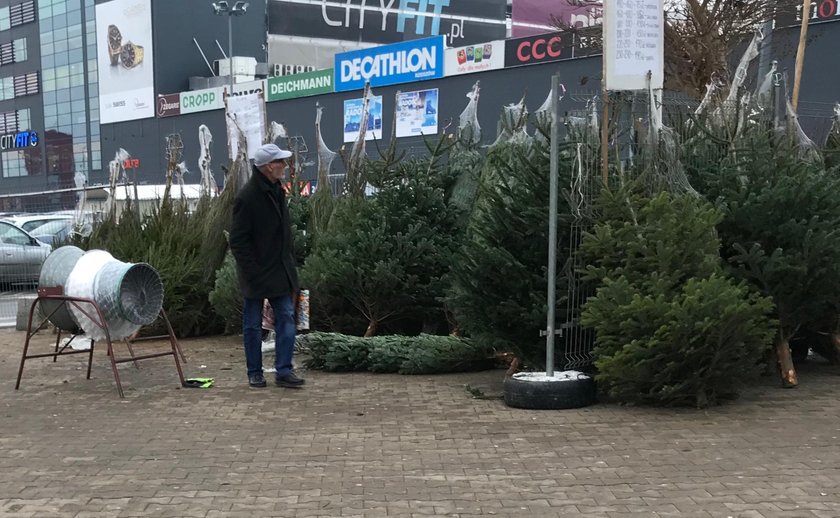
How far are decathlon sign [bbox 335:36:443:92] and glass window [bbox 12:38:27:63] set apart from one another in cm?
4030

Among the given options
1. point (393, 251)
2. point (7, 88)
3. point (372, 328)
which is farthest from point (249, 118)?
point (7, 88)

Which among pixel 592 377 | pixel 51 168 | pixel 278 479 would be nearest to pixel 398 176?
pixel 592 377

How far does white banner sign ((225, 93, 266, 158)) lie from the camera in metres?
10.1

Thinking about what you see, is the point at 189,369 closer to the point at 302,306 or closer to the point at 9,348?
the point at 302,306

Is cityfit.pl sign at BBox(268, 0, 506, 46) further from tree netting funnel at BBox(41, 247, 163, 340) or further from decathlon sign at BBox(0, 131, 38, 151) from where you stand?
tree netting funnel at BBox(41, 247, 163, 340)

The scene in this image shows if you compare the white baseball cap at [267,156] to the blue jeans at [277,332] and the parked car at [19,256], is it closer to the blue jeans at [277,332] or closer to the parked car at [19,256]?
the blue jeans at [277,332]

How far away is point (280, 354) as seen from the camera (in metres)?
7.26

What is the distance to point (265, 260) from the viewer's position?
7152 mm

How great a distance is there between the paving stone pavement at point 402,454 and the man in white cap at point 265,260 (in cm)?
30

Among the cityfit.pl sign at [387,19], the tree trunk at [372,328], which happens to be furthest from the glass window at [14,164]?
the tree trunk at [372,328]

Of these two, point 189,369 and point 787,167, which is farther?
point 189,369

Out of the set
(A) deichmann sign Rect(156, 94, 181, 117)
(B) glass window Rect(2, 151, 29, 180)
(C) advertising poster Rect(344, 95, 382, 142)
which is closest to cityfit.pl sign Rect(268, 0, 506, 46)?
(A) deichmann sign Rect(156, 94, 181, 117)

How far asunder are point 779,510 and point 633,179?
310 centimetres

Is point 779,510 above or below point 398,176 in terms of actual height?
below
